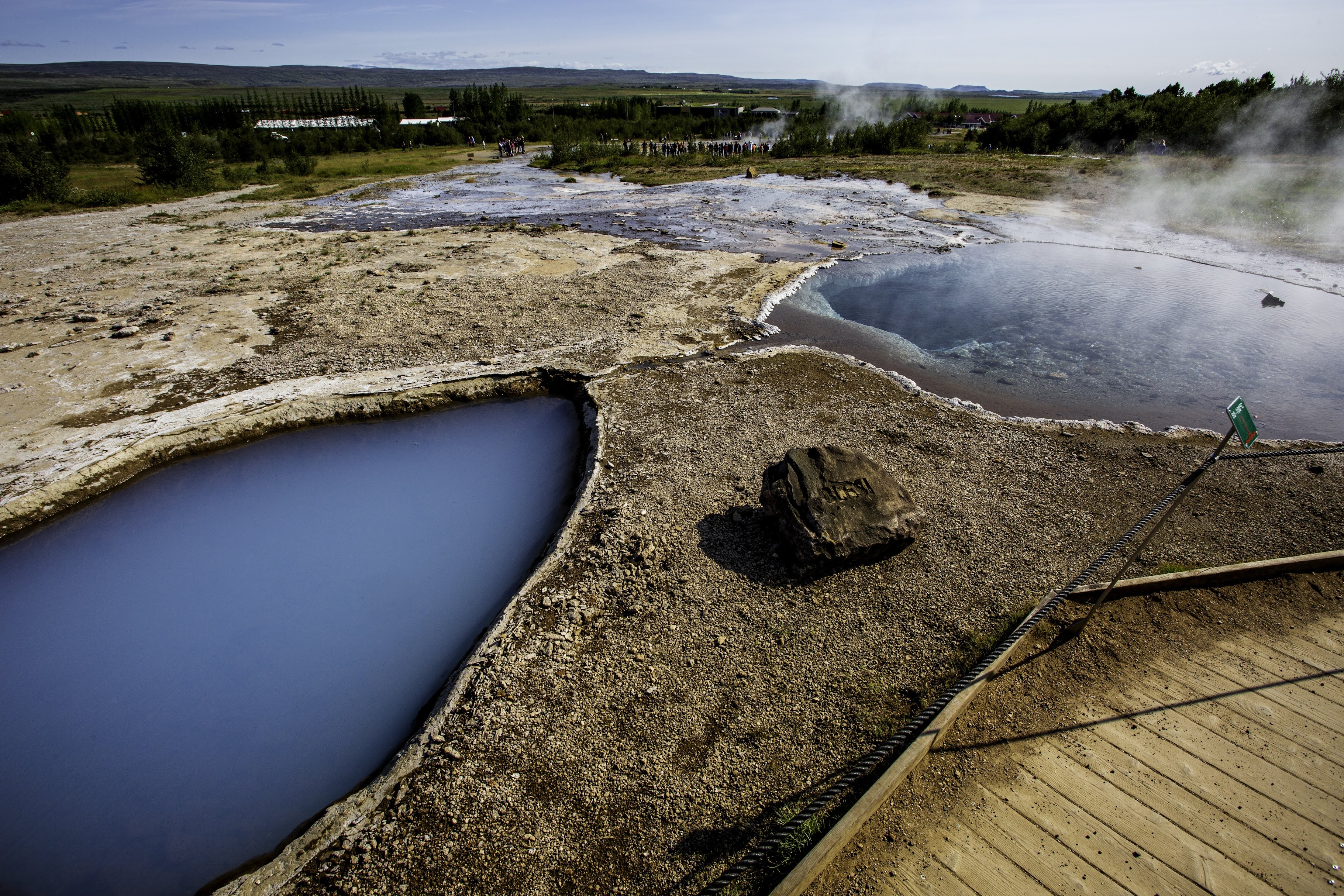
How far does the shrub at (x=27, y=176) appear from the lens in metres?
27.3

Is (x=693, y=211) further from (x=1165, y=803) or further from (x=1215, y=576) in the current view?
(x=1165, y=803)

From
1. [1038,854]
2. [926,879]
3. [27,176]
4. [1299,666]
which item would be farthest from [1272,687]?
[27,176]

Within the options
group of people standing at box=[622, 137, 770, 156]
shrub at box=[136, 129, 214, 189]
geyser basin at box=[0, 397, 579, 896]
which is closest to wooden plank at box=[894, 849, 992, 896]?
geyser basin at box=[0, 397, 579, 896]

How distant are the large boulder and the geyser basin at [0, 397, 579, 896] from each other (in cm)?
328

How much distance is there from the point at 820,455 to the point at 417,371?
8124mm

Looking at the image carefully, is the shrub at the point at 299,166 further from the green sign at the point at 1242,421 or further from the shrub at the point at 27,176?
the green sign at the point at 1242,421

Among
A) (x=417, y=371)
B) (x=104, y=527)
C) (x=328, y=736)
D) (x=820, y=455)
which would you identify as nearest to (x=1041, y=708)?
(x=820, y=455)

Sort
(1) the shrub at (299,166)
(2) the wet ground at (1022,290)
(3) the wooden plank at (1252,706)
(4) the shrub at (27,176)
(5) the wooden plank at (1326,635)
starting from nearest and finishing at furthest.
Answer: (3) the wooden plank at (1252,706) < (5) the wooden plank at (1326,635) < (2) the wet ground at (1022,290) < (4) the shrub at (27,176) < (1) the shrub at (299,166)

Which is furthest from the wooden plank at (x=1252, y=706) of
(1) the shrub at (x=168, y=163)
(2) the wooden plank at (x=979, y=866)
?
(1) the shrub at (x=168, y=163)

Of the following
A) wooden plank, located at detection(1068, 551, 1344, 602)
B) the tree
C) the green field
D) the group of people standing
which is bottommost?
wooden plank, located at detection(1068, 551, 1344, 602)

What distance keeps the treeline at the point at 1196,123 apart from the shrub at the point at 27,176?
207 feet

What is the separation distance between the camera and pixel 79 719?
5922 millimetres

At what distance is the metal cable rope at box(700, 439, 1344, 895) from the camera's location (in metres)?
3.66

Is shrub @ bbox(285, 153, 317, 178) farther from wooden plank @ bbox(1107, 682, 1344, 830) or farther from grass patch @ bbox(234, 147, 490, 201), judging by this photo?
wooden plank @ bbox(1107, 682, 1344, 830)
